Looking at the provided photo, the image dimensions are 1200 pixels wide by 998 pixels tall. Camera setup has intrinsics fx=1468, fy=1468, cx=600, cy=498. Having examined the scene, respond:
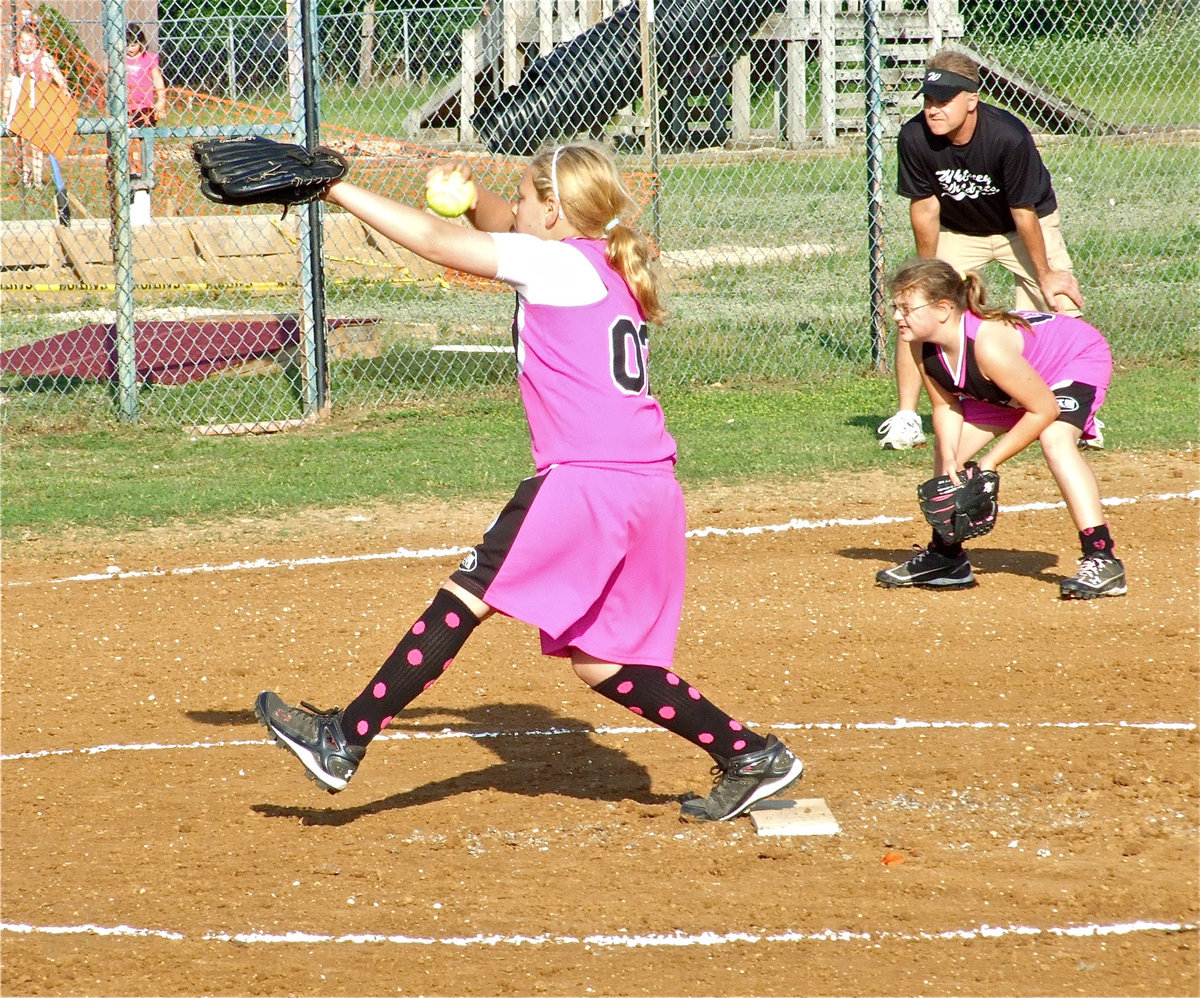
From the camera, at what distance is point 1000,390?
585 centimetres

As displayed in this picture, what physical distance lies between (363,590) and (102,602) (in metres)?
1.12

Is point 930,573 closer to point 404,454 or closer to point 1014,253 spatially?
point 1014,253

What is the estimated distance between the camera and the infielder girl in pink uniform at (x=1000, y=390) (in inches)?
225

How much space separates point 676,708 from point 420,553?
3219 mm

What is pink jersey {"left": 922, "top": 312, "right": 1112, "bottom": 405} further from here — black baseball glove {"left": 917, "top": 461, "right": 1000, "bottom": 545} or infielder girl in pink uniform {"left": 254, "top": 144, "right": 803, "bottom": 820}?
infielder girl in pink uniform {"left": 254, "top": 144, "right": 803, "bottom": 820}

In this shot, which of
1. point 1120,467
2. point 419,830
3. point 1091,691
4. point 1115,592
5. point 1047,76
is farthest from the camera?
point 1047,76

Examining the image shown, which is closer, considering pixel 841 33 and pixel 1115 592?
pixel 1115 592

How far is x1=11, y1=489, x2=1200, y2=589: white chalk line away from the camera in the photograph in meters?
6.68

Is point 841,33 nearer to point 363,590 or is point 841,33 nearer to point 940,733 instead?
point 363,590

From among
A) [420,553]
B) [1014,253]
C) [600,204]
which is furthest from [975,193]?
[600,204]

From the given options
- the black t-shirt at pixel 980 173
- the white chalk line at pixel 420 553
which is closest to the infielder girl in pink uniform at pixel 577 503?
the white chalk line at pixel 420 553

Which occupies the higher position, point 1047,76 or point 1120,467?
point 1047,76

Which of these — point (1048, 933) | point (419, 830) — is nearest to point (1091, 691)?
point (1048, 933)

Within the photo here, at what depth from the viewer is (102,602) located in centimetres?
632
